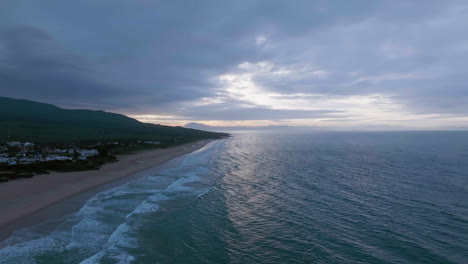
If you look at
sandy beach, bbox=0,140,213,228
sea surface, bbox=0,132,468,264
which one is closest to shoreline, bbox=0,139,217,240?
sandy beach, bbox=0,140,213,228

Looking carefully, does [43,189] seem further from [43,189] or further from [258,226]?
[258,226]

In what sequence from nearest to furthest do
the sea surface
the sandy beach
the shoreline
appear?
the sea surface → the shoreline → the sandy beach

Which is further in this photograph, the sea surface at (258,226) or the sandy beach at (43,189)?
the sandy beach at (43,189)

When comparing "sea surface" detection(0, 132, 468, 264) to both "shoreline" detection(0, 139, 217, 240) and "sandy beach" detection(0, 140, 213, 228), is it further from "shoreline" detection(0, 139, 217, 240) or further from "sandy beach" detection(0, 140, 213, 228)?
"sandy beach" detection(0, 140, 213, 228)

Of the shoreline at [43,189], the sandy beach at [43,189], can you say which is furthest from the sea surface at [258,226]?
the sandy beach at [43,189]

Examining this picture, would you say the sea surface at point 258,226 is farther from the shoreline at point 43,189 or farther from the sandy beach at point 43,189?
the sandy beach at point 43,189

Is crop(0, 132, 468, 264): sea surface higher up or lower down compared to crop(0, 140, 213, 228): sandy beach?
lower down

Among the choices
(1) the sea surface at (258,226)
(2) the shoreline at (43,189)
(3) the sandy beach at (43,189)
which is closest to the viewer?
(1) the sea surface at (258,226)

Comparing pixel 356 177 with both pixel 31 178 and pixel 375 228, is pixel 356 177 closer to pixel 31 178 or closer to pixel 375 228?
pixel 375 228

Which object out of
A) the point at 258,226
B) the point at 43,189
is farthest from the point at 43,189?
the point at 258,226

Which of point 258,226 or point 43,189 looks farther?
point 43,189

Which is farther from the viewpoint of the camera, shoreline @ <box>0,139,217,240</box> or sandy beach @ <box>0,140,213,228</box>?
sandy beach @ <box>0,140,213,228</box>
